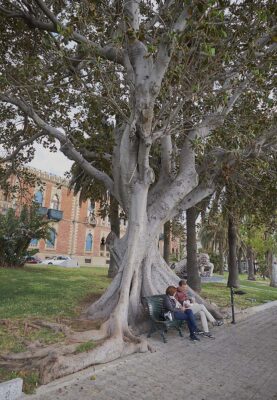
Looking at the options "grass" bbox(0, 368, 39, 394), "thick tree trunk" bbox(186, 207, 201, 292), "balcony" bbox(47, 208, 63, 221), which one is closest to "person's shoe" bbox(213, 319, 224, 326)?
"grass" bbox(0, 368, 39, 394)

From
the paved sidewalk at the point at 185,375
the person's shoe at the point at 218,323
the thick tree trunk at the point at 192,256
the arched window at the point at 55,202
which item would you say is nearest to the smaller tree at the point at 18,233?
the thick tree trunk at the point at 192,256

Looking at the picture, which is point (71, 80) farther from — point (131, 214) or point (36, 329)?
point (36, 329)

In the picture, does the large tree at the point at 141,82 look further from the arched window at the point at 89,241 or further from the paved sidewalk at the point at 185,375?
the arched window at the point at 89,241

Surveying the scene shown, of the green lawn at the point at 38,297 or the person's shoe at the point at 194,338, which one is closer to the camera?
the person's shoe at the point at 194,338

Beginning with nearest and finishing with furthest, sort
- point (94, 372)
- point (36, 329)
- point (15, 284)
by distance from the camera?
point (94, 372) < point (36, 329) < point (15, 284)

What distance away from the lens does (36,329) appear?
22.3ft

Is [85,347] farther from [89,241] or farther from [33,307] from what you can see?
[89,241]

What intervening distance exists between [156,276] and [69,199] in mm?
34273

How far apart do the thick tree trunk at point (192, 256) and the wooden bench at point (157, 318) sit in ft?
26.1

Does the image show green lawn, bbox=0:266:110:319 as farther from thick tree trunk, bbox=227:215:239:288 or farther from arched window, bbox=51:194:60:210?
arched window, bbox=51:194:60:210

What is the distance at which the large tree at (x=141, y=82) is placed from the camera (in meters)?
7.45

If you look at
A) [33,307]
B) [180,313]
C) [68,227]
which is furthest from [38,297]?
[68,227]

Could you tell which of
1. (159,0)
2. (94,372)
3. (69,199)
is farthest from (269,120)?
(69,199)

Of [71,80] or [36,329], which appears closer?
[36,329]
